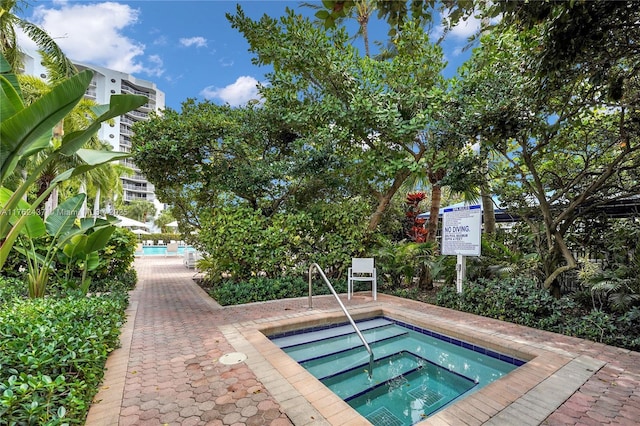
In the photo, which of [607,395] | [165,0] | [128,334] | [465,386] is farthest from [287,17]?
[607,395]

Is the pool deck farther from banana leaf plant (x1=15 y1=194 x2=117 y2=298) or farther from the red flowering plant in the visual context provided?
the red flowering plant

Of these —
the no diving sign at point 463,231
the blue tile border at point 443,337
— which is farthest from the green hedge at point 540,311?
the blue tile border at point 443,337

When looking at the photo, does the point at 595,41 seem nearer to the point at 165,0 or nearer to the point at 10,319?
the point at 10,319

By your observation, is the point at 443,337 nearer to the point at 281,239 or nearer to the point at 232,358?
the point at 232,358

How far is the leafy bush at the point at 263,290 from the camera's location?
23.9ft

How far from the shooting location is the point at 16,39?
11500 mm

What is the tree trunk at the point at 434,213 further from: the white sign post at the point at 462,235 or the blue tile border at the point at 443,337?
the blue tile border at the point at 443,337

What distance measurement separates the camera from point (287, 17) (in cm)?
766

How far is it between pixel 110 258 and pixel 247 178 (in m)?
4.01

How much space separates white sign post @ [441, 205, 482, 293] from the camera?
711cm

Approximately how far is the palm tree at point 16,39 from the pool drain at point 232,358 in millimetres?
13028

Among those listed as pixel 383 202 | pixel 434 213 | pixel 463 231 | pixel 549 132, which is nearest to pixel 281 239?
pixel 383 202

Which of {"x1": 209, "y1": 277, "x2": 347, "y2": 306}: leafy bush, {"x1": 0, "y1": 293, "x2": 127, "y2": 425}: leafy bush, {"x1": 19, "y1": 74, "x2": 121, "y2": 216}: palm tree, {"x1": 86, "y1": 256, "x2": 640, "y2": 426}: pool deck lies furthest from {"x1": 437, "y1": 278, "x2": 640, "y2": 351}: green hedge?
{"x1": 19, "y1": 74, "x2": 121, "y2": 216}: palm tree

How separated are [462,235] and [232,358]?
583cm
